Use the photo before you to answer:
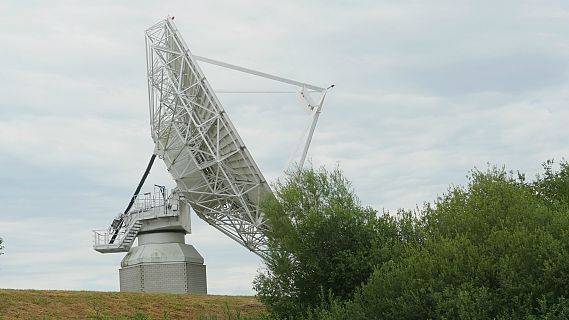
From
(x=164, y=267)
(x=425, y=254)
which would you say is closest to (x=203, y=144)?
(x=164, y=267)

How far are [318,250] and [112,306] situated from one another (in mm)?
8775

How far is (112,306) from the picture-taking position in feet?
124

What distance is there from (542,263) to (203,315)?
48.0ft

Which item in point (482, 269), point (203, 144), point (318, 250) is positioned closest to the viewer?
point (482, 269)

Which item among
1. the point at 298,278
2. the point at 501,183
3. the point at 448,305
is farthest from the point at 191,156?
the point at 448,305

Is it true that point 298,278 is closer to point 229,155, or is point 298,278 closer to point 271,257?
point 271,257

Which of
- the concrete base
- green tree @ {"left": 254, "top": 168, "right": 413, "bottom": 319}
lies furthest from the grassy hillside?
the concrete base

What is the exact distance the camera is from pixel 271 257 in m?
38.1

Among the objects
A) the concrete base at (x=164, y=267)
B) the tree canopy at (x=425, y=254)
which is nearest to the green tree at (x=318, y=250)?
the tree canopy at (x=425, y=254)

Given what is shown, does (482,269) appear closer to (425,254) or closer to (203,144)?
(425,254)

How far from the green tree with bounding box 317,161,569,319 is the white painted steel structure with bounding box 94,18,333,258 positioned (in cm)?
933

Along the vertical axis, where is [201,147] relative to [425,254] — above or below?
above

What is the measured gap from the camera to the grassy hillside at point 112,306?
35.4m

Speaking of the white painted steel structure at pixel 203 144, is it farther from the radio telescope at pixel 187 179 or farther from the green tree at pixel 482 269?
the green tree at pixel 482 269
